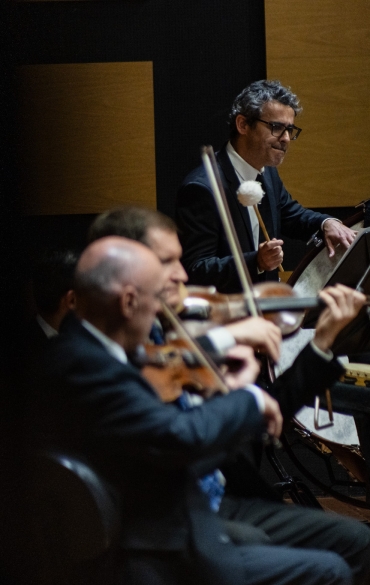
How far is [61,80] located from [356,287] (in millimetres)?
1423

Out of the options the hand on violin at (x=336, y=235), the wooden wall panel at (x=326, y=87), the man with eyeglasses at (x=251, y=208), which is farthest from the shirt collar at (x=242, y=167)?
the wooden wall panel at (x=326, y=87)

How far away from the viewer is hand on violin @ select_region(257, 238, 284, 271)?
181cm

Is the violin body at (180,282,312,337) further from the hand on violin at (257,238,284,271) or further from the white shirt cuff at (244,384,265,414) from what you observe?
the hand on violin at (257,238,284,271)

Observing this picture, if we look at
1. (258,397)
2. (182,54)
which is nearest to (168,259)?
(258,397)

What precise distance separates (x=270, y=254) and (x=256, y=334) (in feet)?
2.24

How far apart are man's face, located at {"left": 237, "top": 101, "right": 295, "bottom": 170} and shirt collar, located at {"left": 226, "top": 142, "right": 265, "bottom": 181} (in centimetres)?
2

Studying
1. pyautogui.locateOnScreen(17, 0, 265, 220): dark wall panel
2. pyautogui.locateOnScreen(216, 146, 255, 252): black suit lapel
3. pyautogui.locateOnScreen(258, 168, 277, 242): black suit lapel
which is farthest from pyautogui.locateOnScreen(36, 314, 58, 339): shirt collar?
pyautogui.locateOnScreen(17, 0, 265, 220): dark wall panel

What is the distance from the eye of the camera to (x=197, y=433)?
102 centimetres

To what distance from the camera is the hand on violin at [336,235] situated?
221cm

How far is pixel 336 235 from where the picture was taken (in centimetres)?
223

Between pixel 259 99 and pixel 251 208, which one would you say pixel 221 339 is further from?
pixel 259 99

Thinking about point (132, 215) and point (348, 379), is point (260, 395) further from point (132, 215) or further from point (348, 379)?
point (348, 379)

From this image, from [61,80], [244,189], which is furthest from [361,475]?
[61,80]

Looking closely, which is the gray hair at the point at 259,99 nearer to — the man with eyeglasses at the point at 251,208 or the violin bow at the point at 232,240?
the man with eyeglasses at the point at 251,208
